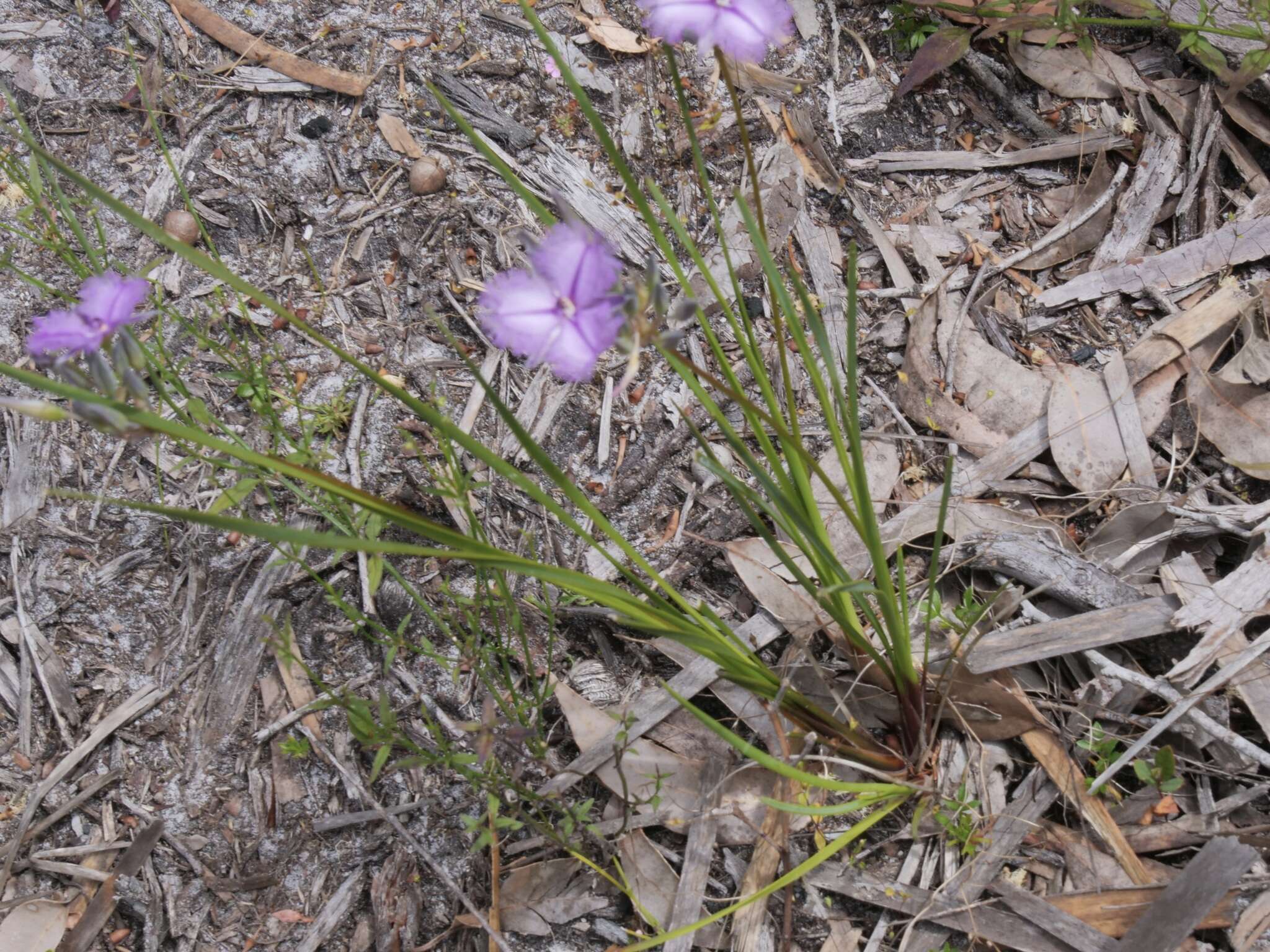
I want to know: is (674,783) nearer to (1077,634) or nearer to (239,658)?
(1077,634)

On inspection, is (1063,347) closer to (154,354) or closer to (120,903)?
(154,354)

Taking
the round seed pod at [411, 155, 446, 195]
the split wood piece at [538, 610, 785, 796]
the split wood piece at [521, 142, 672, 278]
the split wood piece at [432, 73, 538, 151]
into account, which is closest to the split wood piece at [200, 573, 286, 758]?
the split wood piece at [538, 610, 785, 796]

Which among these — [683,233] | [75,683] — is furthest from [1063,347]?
[75,683]

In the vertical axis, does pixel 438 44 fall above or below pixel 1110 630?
above

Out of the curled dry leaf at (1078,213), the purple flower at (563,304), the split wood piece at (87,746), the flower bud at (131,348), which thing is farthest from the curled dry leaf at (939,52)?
the split wood piece at (87,746)

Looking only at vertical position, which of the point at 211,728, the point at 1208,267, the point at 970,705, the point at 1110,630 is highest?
the point at 1208,267
